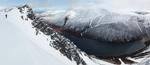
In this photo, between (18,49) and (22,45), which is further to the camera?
(22,45)

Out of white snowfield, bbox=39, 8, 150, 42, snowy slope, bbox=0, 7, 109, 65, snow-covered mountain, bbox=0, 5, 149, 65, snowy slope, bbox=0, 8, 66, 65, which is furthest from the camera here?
white snowfield, bbox=39, 8, 150, 42

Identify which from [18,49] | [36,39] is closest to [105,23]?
[36,39]

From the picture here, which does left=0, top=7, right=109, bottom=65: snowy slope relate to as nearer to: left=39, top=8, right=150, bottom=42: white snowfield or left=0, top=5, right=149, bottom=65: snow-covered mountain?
left=0, top=5, right=149, bottom=65: snow-covered mountain

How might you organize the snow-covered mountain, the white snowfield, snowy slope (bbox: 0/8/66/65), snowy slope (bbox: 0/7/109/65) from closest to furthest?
1. snowy slope (bbox: 0/8/66/65)
2. snowy slope (bbox: 0/7/109/65)
3. the snow-covered mountain
4. the white snowfield

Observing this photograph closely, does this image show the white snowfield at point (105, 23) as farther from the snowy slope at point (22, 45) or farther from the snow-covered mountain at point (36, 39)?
the snowy slope at point (22, 45)

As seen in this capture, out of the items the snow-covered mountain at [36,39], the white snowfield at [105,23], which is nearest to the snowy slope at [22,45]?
the snow-covered mountain at [36,39]

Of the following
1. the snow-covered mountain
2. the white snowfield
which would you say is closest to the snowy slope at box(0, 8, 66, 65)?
the snow-covered mountain

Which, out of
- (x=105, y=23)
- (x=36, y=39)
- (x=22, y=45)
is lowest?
(x=105, y=23)

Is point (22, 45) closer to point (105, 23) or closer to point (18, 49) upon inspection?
point (18, 49)

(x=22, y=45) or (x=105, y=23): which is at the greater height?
(x=22, y=45)

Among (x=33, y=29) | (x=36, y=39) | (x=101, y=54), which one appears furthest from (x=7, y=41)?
(x=101, y=54)

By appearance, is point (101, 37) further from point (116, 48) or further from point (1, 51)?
point (1, 51)
